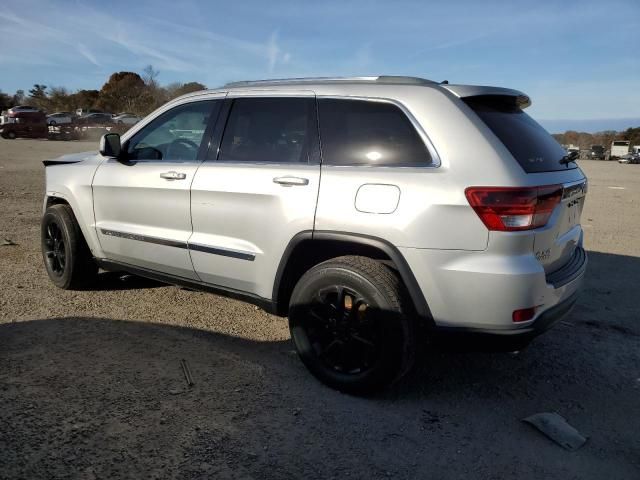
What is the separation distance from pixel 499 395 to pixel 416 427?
0.72 m

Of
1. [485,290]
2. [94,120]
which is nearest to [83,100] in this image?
[94,120]

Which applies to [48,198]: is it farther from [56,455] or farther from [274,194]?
[56,455]

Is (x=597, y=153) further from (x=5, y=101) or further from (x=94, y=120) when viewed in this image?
(x=5, y=101)

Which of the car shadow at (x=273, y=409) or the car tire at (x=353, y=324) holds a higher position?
the car tire at (x=353, y=324)

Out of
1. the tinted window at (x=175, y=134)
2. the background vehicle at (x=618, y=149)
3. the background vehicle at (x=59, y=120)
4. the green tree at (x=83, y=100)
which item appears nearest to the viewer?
the tinted window at (x=175, y=134)

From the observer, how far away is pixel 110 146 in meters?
4.25

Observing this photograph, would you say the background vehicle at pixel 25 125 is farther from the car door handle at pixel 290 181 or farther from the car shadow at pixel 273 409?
the car door handle at pixel 290 181

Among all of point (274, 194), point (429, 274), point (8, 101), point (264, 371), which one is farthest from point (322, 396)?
point (8, 101)

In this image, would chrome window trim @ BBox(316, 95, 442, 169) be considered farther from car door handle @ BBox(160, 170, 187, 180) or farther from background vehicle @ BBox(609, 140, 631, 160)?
background vehicle @ BBox(609, 140, 631, 160)

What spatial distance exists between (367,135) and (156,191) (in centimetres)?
170

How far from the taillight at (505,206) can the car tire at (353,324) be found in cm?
62

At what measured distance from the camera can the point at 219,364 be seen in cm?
356

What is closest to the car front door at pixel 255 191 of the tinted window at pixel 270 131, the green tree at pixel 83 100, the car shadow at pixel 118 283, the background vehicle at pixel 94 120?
the tinted window at pixel 270 131

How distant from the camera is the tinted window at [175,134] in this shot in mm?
3984
